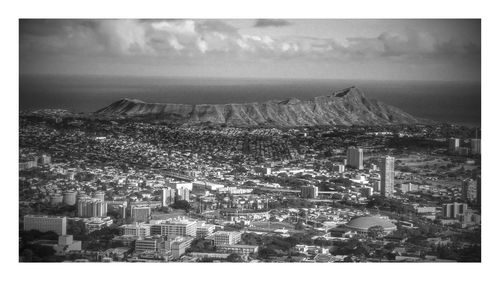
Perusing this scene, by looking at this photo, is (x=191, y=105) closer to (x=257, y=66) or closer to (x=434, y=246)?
(x=257, y=66)

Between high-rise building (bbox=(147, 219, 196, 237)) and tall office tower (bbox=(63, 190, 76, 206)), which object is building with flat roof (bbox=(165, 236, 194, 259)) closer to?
high-rise building (bbox=(147, 219, 196, 237))

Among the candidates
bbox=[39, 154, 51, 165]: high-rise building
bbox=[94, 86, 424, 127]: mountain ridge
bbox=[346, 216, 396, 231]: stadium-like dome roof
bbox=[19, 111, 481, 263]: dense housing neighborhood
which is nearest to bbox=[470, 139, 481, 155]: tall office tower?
bbox=[19, 111, 481, 263]: dense housing neighborhood

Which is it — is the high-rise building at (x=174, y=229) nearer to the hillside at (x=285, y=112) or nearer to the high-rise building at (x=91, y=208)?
the high-rise building at (x=91, y=208)

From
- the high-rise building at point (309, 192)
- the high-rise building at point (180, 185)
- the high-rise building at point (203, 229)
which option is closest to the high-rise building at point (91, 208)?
the high-rise building at point (180, 185)

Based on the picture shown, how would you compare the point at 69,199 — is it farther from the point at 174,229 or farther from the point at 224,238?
the point at 224,238

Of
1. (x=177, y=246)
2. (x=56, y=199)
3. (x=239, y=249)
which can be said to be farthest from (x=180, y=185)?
(x=56, y=199)

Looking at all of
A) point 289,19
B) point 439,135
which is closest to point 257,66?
point 289,19
